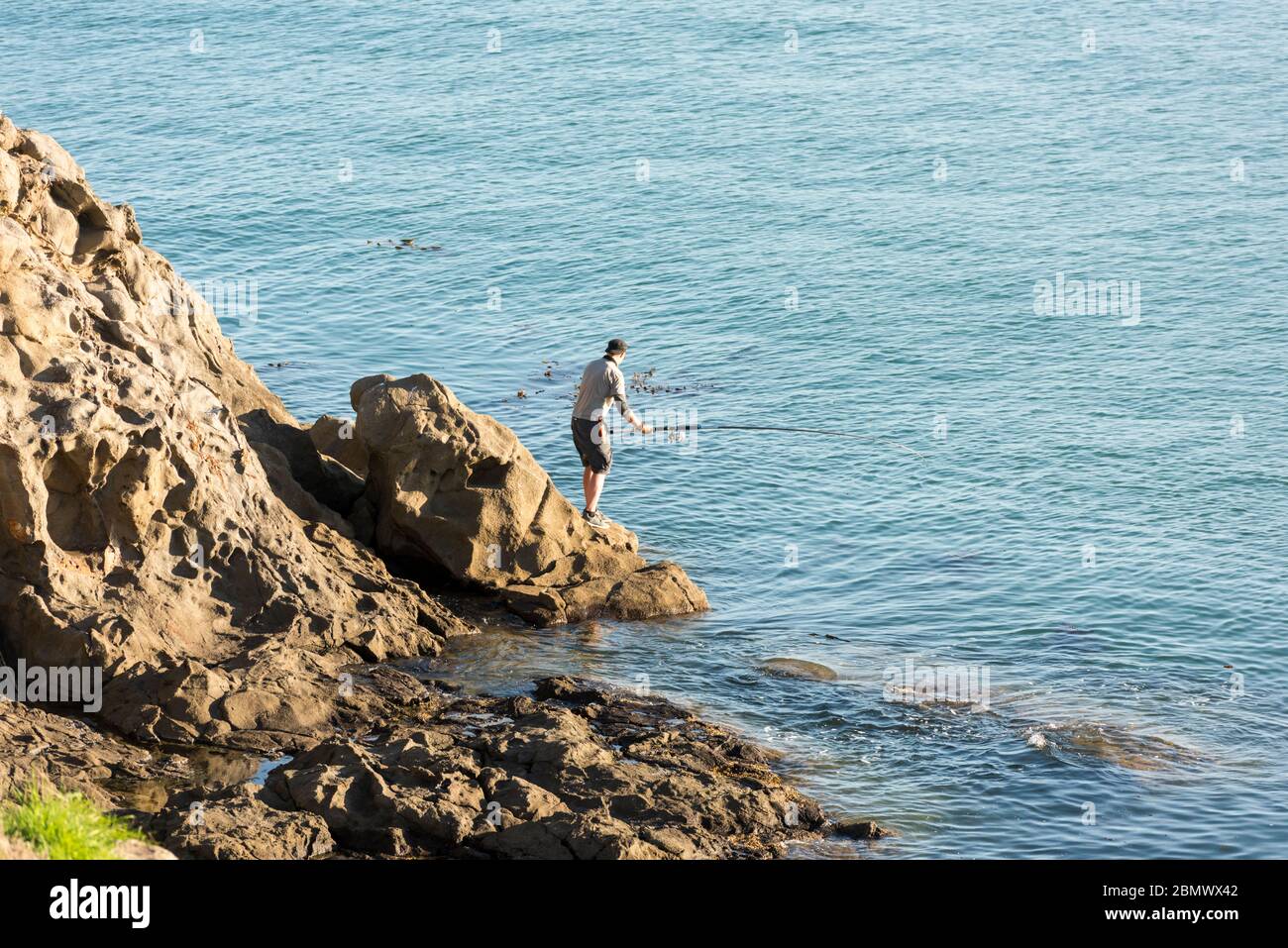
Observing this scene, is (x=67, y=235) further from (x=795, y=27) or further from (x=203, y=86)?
(x=795, y=27)

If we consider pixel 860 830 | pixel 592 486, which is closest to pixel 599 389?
pixel 592 486

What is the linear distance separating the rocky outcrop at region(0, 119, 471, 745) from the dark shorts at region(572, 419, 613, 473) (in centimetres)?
368

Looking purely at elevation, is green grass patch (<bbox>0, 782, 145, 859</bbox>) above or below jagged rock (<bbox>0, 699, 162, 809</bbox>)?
above

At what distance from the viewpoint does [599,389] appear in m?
22.3

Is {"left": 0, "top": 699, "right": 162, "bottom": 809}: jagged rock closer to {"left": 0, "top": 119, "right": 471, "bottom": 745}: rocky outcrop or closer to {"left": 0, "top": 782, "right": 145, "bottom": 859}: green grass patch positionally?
{"left": 0, "top": 119, "right": 471, "bottom": 745}: rocky outcrop

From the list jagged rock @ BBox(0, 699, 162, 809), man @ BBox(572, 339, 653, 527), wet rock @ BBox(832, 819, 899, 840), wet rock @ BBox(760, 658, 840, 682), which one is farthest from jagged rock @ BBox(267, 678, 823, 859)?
man @ BBox(572, 339, 653, 527)

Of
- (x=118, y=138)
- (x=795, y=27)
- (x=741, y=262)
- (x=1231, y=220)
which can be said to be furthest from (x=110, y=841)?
(x=795, y=27)

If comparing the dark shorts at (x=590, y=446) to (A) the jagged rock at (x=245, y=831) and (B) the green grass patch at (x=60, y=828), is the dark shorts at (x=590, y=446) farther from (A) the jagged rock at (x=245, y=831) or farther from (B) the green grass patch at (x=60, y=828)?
(B) the green grass patch at (x=60, y=828)

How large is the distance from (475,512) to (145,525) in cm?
466

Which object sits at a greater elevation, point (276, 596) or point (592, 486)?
point (592, 486)

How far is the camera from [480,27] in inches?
2781

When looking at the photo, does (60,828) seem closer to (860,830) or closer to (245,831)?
(245,831)

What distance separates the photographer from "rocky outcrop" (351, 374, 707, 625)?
20.6 m

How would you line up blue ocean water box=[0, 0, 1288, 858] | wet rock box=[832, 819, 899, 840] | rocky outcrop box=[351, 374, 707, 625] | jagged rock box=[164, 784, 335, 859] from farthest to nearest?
1. rocky outcrop box=[351, 374, 707, 625]
2. blue ocean water box=[0, 0, 1288, 858]
3. wet rock box=[832, 819, 899, 840]
4. jagged rock box=[164, 784, 335, 859]
